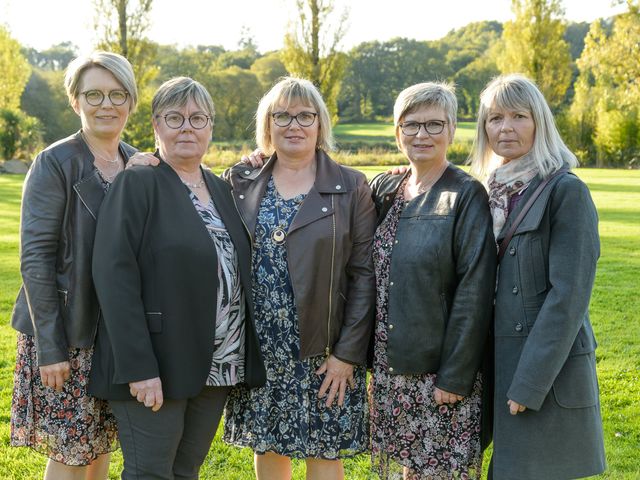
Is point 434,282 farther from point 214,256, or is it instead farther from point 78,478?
point 78,478

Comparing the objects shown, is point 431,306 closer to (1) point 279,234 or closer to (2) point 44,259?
(1) point 279,234

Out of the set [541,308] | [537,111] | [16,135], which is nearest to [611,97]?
[16,135]

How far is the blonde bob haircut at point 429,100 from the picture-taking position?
10.9ft

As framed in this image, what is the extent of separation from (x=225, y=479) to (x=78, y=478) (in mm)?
1134

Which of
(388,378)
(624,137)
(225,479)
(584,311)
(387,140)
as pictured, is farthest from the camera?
(387,140)

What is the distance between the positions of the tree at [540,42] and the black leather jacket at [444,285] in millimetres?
37106

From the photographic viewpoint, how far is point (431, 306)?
321cm

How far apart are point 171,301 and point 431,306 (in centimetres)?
122

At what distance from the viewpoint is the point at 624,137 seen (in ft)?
115

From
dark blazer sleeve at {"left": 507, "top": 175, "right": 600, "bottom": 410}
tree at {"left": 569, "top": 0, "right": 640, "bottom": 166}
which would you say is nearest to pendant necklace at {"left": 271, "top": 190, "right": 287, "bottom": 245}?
dark blazer sleeve at {"left": 507, "top": 175, "right": 600, "bottom": 410}

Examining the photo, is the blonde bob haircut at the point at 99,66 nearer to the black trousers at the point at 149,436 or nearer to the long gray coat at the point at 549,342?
the black trousers at the point at 149,436

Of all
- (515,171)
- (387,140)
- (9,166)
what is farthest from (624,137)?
Result: (515,171)

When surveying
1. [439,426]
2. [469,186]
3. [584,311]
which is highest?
[469,186]

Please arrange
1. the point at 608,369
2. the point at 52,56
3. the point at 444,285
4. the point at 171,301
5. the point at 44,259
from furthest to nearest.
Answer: the point at 52,56 → the point at 608,369 → the point at 444,285 → the point at 44,259 → the point at 171,301
